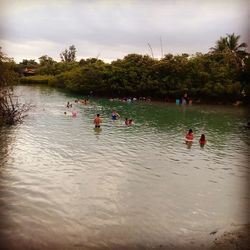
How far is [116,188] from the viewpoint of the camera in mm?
16094

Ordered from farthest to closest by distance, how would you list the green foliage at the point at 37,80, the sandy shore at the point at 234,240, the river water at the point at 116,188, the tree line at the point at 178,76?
1. the green foliage at the point at 37,80
2. the tree line at the point at 178,76
3. the river water at the point at 116,188
4. the sandy shore at the point at 234,240

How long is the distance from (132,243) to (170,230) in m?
1.72

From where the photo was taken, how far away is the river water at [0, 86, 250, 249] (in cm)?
1155

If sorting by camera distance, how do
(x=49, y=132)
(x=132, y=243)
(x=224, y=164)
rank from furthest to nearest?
1. (x=49, y=132)
2. (x=224, y=164)
3. (x=132, y=243)

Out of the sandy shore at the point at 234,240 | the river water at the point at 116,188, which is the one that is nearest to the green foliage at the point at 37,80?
the river water at the point at 116,188

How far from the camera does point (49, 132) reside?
96.0 ft

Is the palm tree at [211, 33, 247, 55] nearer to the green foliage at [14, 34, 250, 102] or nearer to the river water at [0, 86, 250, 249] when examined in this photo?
the green foliage at [14, 34, 250, 102]

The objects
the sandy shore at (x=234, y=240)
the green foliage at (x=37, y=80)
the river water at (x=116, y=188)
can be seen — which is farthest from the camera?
the green foliage at (x=37, y=80)

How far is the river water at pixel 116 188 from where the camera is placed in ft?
37.9

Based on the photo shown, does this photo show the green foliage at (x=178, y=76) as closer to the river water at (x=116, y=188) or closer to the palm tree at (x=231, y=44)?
the palm tree at (x=231, y=44)

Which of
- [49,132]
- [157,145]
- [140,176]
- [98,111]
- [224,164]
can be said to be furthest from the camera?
[98,111]

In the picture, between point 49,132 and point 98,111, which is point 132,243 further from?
point 98,111

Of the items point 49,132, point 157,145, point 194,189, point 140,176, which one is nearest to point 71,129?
point 49,132

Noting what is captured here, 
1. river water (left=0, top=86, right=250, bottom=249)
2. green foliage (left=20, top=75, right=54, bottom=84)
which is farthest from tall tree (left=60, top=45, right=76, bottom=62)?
river water (left=0, top=86, right=250, bottom=249)
